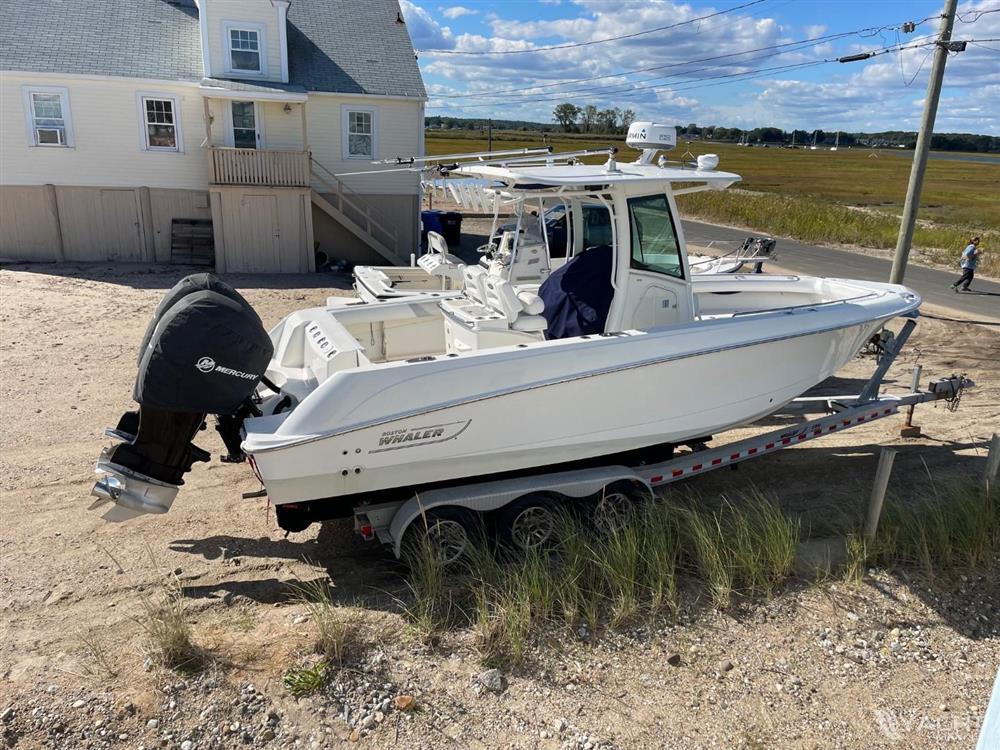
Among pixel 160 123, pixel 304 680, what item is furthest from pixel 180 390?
pixel 160 123

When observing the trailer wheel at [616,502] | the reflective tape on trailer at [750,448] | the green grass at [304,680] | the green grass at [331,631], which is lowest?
the green grass at [304,680]

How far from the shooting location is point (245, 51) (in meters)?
16.8

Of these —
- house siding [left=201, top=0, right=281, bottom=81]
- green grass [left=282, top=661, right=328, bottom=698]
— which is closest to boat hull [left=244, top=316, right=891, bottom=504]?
green grass [left=282, top=661, right=328, bottom=698]

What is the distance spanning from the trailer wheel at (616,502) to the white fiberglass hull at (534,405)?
282 millimetres

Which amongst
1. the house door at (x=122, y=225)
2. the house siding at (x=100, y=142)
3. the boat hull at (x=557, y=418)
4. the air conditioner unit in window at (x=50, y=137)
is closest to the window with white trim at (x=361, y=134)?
the house siding at (x=100, y=142)

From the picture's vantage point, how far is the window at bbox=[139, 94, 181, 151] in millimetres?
16344

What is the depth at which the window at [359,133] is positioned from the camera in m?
17.6

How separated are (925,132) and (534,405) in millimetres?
11392

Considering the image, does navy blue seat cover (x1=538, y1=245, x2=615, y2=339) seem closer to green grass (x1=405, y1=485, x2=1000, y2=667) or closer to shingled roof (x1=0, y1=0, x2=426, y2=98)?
green grass (x1=405, y1=485, x2=1000, y2=667)

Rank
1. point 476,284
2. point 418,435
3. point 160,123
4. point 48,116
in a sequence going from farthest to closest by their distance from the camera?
point 160,123 → point 48,116 → point 476,284 → point 418,435

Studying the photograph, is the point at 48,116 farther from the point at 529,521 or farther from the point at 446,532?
the point at 529,521

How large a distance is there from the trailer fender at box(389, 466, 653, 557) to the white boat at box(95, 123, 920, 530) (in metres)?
0.13

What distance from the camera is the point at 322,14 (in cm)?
1916

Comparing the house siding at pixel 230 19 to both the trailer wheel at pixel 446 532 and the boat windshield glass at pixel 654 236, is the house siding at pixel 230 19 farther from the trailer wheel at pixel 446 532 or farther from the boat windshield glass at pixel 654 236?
the trailer wheel at pixel 446 532
